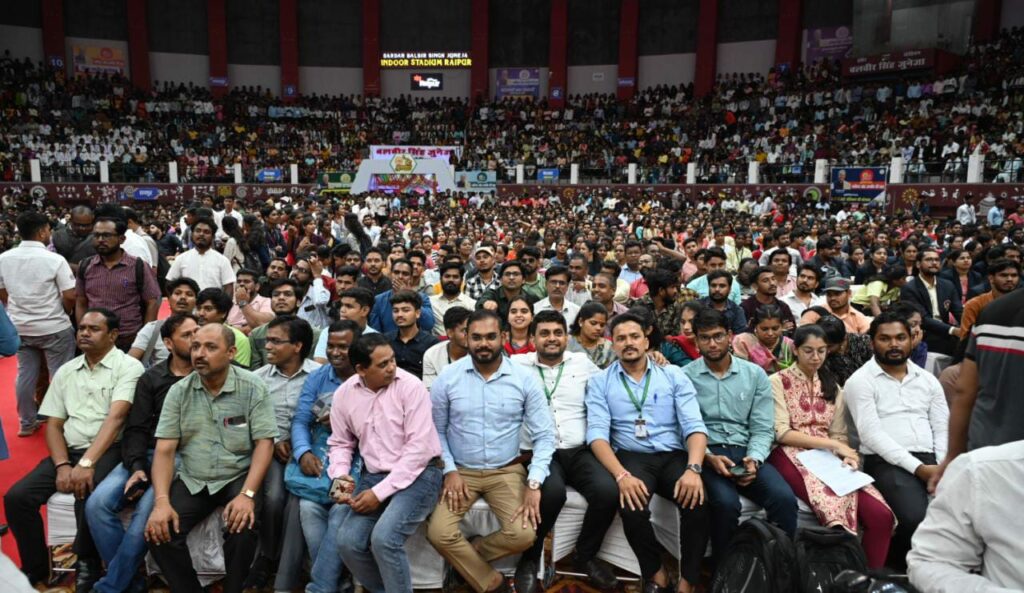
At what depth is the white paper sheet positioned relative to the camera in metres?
3.07

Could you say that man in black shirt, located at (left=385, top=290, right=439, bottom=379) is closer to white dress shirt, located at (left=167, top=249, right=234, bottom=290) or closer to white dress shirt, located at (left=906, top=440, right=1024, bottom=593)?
white dress shirt, located at (left=167, top=249, right=234, bottom=290)

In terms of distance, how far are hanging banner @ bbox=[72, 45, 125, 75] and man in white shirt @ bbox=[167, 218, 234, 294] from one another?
26.1 metres

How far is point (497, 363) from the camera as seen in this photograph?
3336 mm

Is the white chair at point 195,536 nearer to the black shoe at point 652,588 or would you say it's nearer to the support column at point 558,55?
the black shoe at point 652,588

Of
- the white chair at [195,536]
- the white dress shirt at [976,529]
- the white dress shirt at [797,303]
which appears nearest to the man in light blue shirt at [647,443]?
the white dress shirt at [976,529]

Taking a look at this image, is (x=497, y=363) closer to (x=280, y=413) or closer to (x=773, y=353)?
(x=280, y=413)

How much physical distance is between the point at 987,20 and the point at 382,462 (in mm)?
26002

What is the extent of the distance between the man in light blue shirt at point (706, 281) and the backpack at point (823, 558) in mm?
3203

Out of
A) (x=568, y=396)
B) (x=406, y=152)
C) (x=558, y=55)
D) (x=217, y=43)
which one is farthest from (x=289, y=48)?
(x=568, y=396)

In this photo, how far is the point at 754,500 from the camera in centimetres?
319

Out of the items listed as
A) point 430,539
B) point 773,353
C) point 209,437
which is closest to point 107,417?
point 209,437

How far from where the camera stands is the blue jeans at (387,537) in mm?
2855

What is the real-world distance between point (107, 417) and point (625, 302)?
155 inches

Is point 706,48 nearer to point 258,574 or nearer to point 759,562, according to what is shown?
point 258,574
